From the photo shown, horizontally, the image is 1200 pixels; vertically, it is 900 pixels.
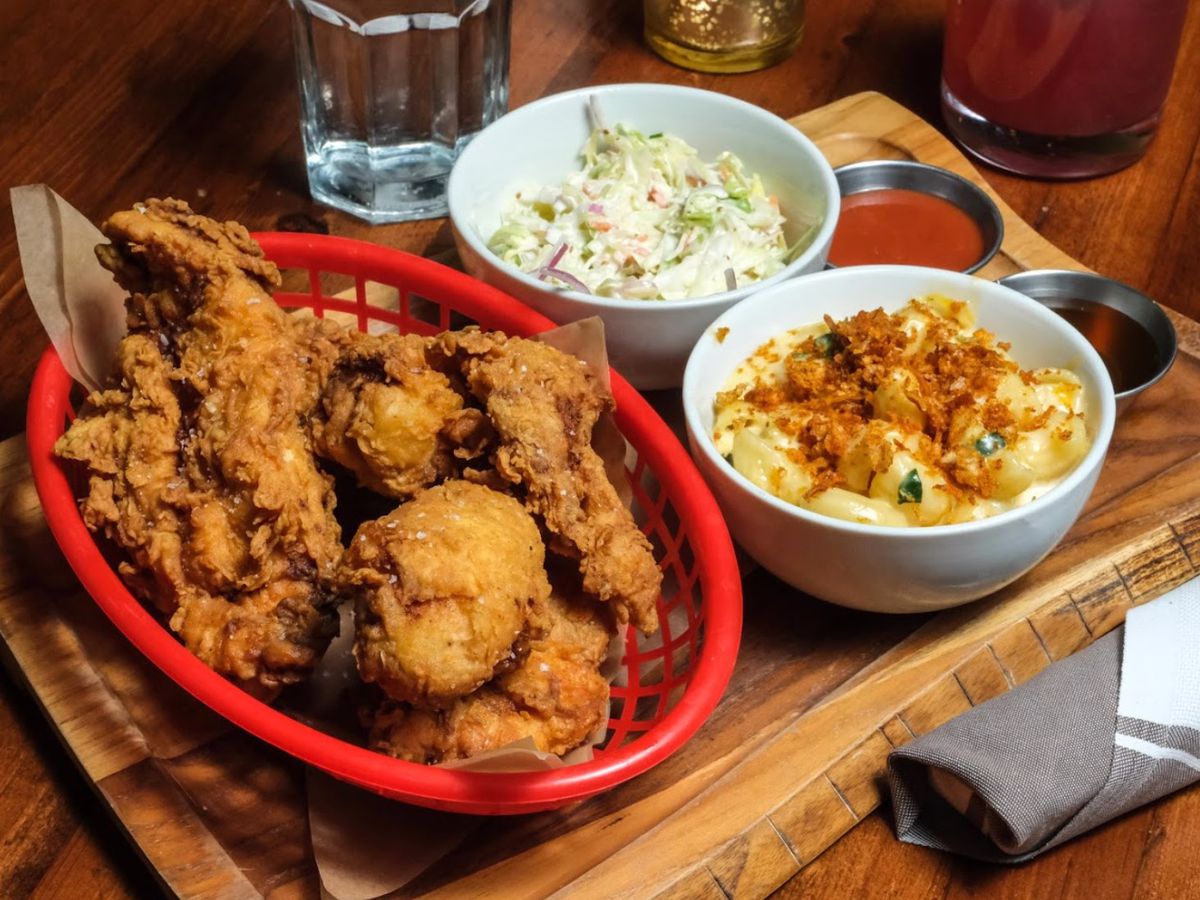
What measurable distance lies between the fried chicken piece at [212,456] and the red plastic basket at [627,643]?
2.7 inches

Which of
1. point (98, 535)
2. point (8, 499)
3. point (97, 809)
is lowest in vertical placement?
point (97, 809)

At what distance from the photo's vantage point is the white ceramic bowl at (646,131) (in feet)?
7.77

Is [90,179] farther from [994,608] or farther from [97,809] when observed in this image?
[994,608]

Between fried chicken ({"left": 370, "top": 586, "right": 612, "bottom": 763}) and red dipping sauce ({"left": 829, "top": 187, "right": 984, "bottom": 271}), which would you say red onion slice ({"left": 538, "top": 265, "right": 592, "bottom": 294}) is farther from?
fried chicken ({"left": 370, "top": 586, "right": 612, "bottom": 763})

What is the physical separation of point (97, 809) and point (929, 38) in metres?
2.79

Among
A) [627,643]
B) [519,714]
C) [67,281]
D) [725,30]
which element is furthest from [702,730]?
[725,30]

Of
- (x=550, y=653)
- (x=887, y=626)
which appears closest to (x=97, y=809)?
(x=550, y=653)

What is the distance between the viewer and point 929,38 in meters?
3.67

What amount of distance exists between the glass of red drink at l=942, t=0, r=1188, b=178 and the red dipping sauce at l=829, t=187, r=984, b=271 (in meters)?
0.37

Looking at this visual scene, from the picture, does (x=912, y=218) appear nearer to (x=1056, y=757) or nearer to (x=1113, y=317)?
(x=1113, y=317)

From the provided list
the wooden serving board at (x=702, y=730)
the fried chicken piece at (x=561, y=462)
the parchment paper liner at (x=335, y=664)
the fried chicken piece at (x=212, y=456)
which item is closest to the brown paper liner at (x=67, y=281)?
the parchment paper liner at (x=335, y=664)

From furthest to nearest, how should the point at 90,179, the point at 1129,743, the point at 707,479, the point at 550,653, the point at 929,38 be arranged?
the point at 929,38 → the point at 90,179 → the point at 707,479 → the point at 1129,743 → the point at 550,653

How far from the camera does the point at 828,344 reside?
2.34 metres

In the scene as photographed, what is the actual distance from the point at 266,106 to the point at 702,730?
2.03 metres
